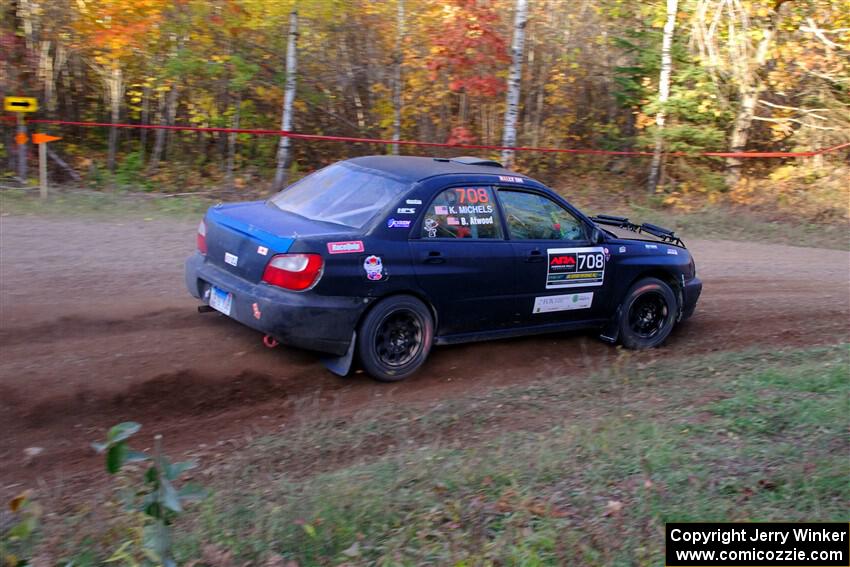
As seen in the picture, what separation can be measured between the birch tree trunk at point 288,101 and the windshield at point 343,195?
8.32 meters

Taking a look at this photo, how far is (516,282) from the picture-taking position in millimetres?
7062


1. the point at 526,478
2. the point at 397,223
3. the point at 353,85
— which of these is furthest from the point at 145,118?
the point at 526,478

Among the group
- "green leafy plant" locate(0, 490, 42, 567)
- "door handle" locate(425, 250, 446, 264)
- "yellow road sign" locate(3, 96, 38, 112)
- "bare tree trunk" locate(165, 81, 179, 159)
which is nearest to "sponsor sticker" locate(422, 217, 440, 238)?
"door handle" locate(425, 250, 446, 264)

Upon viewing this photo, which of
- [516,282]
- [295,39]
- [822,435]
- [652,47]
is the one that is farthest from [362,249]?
[652,47]

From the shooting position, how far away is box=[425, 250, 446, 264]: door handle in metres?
6.55

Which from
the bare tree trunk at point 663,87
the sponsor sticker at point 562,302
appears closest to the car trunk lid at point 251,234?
the sponsor sticker at point 562,302

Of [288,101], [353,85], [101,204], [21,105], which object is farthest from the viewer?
[353,85]

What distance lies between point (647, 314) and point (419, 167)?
279cm

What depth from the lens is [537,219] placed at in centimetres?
728

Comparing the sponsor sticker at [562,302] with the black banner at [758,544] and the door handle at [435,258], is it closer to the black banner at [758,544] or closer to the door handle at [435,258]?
the door handle at [435,258]

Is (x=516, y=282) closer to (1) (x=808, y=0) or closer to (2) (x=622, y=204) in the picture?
(2) (x=622, y=204)

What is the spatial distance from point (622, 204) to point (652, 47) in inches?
145

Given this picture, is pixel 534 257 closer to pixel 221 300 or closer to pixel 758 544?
pixel 221 300

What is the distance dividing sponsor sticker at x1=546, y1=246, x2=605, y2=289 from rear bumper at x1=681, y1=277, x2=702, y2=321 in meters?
1.24
